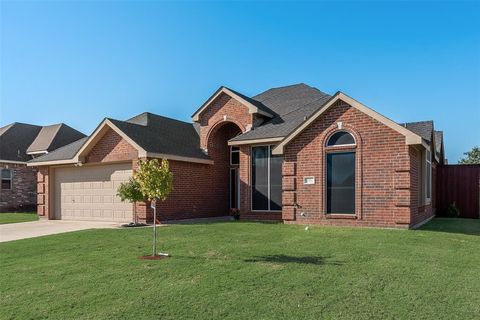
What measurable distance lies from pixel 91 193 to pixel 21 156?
13.0 metres

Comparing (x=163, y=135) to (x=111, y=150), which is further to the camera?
(x=163, y=135)

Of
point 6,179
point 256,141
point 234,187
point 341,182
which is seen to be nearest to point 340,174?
point 341,182

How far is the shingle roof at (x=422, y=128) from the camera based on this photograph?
15.7 m

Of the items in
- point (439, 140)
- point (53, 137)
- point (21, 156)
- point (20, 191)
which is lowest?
point (20, 191)

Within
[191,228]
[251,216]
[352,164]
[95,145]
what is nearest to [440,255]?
[352,164]

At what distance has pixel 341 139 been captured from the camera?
14180mm

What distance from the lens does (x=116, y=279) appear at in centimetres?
730

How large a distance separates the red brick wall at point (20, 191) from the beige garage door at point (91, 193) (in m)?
8.99

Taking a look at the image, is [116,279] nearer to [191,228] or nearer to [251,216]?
[191,228]

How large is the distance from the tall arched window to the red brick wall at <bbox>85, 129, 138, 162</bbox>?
7.99 m

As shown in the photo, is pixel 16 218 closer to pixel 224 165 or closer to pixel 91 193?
pixel 91 193

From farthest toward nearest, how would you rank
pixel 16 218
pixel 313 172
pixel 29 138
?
pixel 29 138 < pixel 16 218 < pixel 313 172

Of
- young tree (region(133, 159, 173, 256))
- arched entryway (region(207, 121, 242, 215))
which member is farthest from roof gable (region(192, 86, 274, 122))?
young tree (region(133, 159, 173, 256))

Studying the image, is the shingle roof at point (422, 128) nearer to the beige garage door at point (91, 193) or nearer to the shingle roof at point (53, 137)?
the beige garage door at point (91, 193)
